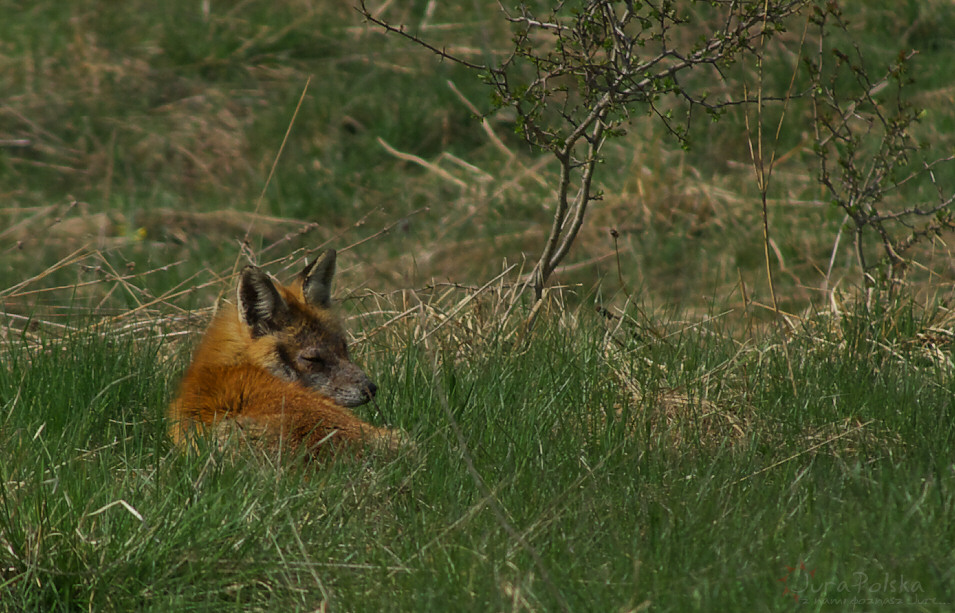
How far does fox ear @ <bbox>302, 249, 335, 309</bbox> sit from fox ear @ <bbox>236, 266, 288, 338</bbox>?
1.08 ft

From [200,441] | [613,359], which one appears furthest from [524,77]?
[200,441]

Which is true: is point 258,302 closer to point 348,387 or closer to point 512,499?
point 348,387

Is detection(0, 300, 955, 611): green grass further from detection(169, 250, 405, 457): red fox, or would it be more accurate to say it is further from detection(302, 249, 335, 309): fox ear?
detection(302, 249, 335, 309): fox ear

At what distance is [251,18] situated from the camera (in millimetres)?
14602

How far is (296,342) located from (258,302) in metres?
0.27

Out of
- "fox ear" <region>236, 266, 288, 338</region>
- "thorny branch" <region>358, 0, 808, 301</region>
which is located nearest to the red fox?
"fox ear" <region>236, 266, 288, 338</region>

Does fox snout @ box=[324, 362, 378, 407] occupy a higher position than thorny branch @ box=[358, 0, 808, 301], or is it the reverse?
thorny branch @ box=[358, 0, 808, 301]

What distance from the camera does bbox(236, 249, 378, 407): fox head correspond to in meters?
5.14

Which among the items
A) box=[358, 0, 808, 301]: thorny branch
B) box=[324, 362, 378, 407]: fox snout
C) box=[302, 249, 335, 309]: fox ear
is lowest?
box=[324, 362, 378, 407]: fox snout

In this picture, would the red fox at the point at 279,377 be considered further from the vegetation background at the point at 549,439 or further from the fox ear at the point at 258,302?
the vegetation background at the point at 549,439

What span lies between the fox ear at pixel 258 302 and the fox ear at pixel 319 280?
0.33m

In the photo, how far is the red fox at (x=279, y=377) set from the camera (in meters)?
4.40

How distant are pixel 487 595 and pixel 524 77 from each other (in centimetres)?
994

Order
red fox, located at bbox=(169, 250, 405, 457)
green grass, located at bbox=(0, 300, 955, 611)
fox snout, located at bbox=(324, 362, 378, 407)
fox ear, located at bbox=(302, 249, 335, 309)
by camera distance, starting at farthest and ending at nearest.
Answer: fox ear, located at bbox=(302, 249, 335, 309) → fox snout, located at bbox=(324, 362, 378, 407) → red fox, located at bbox=(169, 250, 405, 457) → green grass, located at bbox=(0, 300, 955, 611)
